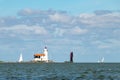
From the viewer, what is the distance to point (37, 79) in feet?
278

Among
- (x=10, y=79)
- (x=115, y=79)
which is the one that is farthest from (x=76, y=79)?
(x=10, y=79)

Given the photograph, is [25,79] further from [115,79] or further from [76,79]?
[115,79]

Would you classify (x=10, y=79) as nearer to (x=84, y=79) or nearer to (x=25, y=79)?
(x=25, y=79)

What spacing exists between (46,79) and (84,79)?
7.19 metres

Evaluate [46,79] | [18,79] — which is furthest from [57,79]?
[18,79]

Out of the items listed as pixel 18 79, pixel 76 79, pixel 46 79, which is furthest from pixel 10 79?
pixel 76 79

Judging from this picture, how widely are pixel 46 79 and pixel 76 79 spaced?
18.7ft

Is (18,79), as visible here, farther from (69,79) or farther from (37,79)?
(69,79)

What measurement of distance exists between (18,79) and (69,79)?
957 centimetres

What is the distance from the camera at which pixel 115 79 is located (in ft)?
271

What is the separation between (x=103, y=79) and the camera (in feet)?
274

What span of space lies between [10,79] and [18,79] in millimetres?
1494

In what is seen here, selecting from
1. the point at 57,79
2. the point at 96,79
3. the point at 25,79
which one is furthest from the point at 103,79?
the point at 25,79

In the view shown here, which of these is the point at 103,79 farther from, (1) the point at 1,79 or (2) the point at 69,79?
(1) the point at 1,79
